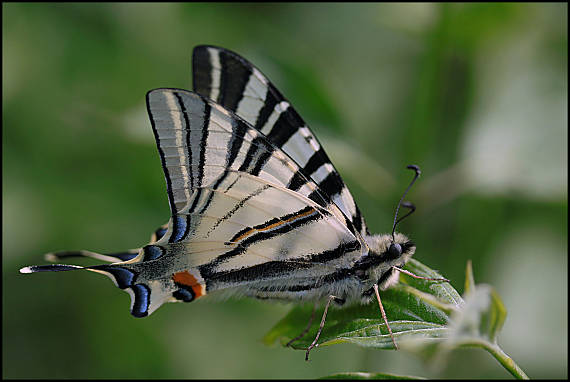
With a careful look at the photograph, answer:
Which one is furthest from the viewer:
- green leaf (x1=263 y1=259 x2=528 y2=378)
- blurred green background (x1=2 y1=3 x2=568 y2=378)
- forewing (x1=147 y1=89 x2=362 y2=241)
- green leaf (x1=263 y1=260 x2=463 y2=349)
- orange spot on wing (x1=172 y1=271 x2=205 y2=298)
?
blurred green background (x1=2 y1=3 x2=568 y2=378)

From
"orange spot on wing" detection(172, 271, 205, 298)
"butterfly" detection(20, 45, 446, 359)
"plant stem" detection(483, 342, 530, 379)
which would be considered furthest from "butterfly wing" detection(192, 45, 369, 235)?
"plant stem" detection(483, 342, 530, 379)

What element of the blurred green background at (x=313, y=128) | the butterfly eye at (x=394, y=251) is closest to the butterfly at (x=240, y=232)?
the butterfly eye at (x=394, y=251)

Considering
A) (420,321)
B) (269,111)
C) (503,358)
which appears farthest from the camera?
(269,111)

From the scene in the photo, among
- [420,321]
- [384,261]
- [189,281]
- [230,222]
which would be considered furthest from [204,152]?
[420,321]

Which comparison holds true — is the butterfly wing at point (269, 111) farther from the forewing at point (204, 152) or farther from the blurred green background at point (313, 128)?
the blurred green background at point (313, 128)

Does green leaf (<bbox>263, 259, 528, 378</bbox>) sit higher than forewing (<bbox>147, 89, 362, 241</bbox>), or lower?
lower

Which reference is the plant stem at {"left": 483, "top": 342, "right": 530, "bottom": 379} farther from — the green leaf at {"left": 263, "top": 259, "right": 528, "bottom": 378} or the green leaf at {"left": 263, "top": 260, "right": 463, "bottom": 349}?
the green leaf at {"left": 263, "top": 260, "right": 463, "bottom": 349}

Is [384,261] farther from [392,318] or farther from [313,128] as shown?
[313,128]
